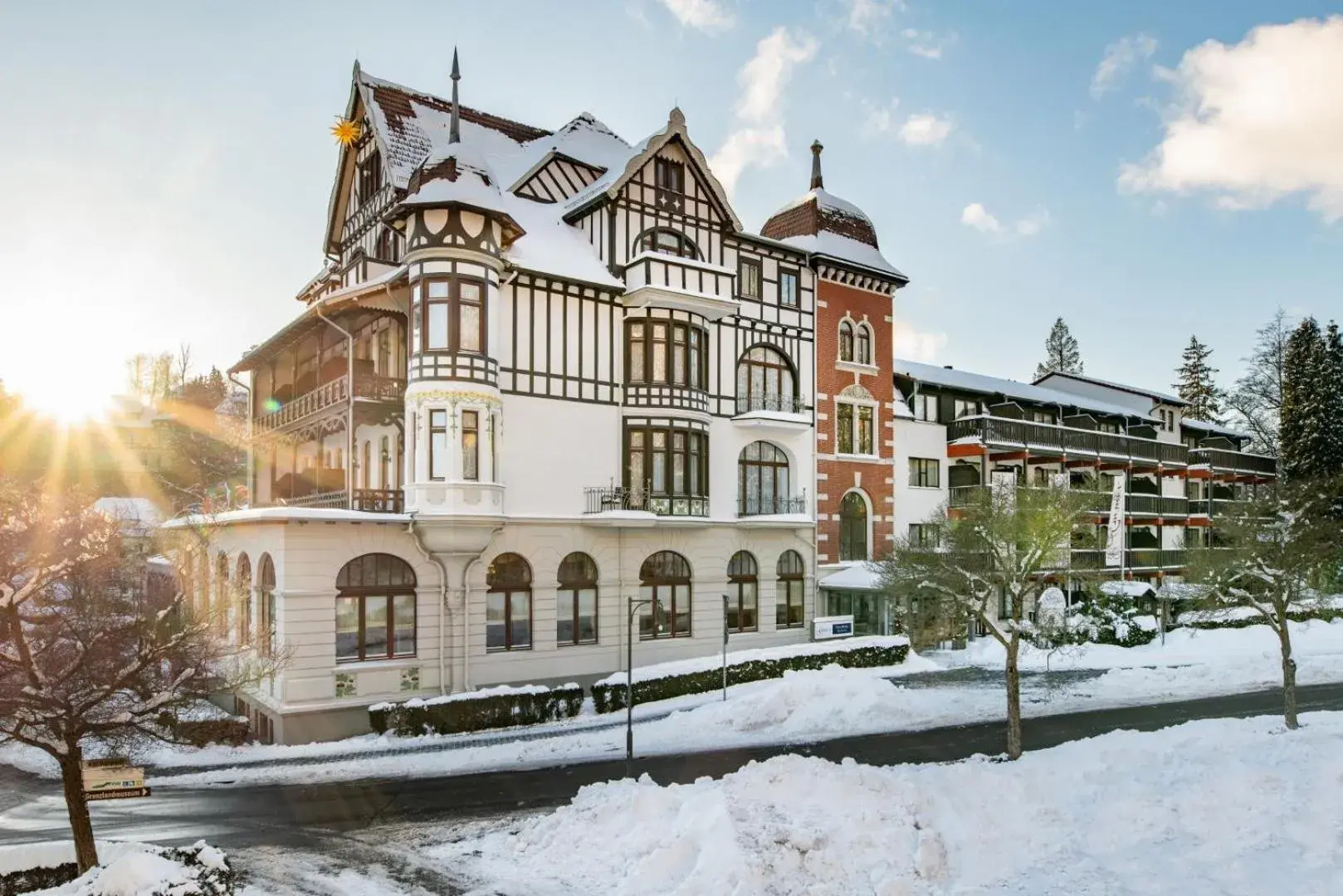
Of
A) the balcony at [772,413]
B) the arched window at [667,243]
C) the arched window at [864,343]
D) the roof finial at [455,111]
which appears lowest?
the balcony at [772,413]

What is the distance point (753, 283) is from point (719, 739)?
18.9 m

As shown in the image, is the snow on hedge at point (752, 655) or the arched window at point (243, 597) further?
the snow on hedge at point (752, 655)

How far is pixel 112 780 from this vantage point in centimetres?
1189

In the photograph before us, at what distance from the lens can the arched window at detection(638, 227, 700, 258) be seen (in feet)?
103

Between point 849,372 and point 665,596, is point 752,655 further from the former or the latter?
point 849,372

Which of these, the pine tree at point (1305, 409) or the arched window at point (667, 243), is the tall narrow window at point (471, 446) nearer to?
the arched window at point (667, 243)

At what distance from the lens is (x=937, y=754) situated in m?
20.7

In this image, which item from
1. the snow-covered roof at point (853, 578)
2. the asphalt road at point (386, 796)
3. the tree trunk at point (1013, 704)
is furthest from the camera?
the snow-covered roof at point (853, 578)

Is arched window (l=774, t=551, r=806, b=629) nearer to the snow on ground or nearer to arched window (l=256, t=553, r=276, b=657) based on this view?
the snow on ground

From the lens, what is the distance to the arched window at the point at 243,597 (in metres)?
26.6

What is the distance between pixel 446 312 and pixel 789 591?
58.9ft

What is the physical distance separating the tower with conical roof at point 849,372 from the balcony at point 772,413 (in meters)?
1.56

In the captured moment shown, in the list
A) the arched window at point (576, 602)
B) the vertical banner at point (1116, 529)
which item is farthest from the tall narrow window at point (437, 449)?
the vertical banner at point (1116, 529)

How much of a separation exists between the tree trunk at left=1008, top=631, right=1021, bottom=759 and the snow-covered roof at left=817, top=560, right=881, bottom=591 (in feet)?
45.0
